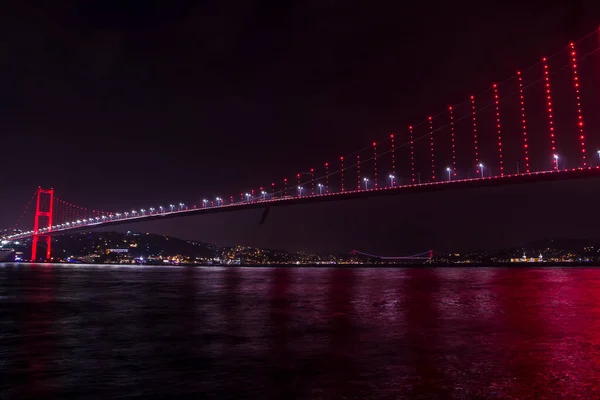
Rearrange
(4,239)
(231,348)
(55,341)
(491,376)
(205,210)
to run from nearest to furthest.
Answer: (491,376) < (231,348) < (55,341) < (205,210) < (4,239)

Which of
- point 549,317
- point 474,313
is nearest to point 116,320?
point 474,313

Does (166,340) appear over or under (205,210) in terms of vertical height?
under

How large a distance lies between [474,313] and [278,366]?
7.39 metres

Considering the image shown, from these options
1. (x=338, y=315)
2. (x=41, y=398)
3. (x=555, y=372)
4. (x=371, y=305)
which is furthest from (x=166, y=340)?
(x=371, y=305)

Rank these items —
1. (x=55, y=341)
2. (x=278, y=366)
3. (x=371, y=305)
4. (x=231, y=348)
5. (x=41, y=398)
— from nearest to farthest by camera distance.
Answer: (x=41, y=398)
(x=278, y=366)
(x=231, y=348)
(x=55, y=341)
(x=371, y=305)

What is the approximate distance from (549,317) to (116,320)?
945 centimetres

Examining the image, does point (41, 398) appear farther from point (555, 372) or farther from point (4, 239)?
point (4, 239)

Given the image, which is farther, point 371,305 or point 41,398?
point 371,305

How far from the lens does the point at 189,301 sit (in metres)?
16.3

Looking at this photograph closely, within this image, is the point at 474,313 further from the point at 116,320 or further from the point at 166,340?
the point at 116,320

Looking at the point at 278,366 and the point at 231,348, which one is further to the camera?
the point at 231,348

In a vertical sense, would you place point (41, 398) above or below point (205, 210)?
below

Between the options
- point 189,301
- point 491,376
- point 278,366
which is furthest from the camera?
point 189,301

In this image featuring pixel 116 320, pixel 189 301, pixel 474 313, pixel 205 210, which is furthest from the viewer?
pixel 205 210
